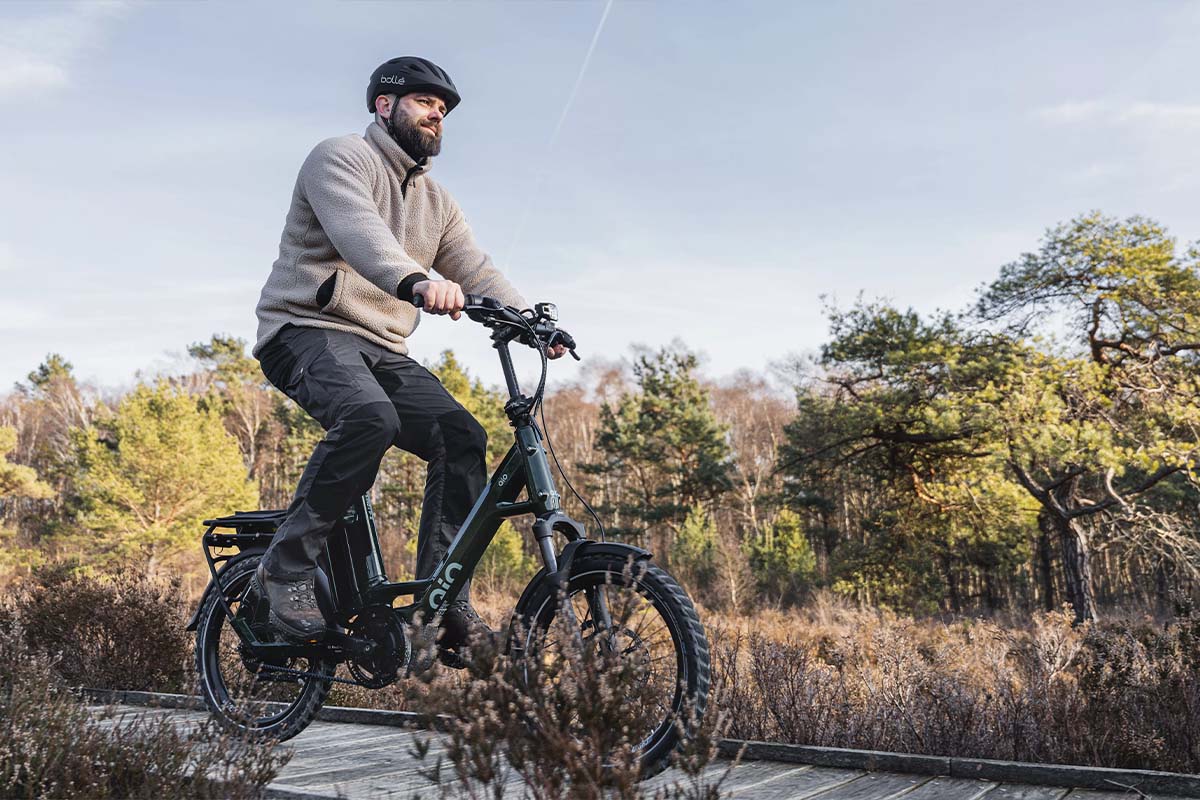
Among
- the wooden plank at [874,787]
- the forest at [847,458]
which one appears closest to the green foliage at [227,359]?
the forest at [847,458]

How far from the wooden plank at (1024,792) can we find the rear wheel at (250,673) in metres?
2.11

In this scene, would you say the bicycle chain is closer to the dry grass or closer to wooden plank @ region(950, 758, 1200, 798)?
the dry grass

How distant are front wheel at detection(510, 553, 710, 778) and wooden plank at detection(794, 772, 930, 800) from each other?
0.43 meters

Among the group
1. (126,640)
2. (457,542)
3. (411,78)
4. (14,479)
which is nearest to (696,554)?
(14,479)

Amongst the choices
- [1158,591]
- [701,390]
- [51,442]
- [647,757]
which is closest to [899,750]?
[647,757]

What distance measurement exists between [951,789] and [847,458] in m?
20.6

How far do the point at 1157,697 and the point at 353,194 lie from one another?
343 centimetres

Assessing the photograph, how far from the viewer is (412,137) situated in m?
3.36

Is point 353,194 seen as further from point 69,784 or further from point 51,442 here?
point 51,442

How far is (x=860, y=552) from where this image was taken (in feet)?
79.4

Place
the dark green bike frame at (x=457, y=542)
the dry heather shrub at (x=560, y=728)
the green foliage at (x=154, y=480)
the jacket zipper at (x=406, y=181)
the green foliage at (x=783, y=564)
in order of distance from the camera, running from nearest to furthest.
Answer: the dry heather shrub at (x=560, y=728) → the dark green bike frame at (x=457, y=542) → the jacket zipper at (x=406, y=181) → the green foliage at (x=154, y=480) → the green foliage at (x=783, y=564)

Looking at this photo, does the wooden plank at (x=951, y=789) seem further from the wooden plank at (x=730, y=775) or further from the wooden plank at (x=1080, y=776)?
the wooden plank at (x=730, y=775)

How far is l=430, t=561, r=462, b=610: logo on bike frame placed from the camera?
3.07 metres

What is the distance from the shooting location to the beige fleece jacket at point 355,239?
3.07m
